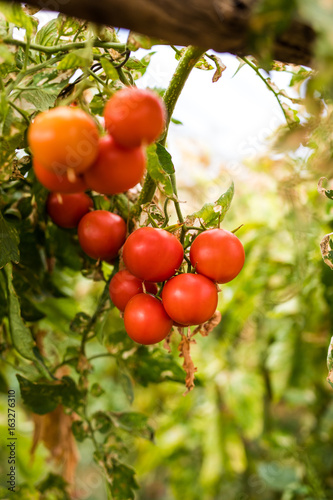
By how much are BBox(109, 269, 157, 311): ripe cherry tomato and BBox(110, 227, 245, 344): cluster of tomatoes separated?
0.08 feet

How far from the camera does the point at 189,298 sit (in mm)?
389

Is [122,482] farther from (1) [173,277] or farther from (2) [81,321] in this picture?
(1) [173,277]

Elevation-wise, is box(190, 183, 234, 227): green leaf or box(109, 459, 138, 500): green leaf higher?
box(190, 183, 234, 227): green leaf

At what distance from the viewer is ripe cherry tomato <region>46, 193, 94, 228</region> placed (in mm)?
512

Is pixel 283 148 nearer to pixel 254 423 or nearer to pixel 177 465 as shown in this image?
pixel 254 423

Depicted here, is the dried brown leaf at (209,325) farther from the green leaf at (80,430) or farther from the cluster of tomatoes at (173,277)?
the green leaf at (80,430)

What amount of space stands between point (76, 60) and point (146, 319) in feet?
0.74

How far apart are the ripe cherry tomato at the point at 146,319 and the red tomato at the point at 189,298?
0.01 metres

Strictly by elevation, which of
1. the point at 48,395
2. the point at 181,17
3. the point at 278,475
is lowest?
the point at 278,475

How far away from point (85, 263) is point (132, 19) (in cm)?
38

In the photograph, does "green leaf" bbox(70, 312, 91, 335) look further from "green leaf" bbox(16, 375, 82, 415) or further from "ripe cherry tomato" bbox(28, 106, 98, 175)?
"ripe cherry tomato" bbox(28, 106, 98, 175)

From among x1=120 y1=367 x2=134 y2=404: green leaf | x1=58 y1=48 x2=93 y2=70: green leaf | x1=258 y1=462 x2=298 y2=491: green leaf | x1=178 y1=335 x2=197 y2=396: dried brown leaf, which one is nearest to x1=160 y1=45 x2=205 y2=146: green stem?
x1=58 y1=48 x2=93 y2=70: green leaf

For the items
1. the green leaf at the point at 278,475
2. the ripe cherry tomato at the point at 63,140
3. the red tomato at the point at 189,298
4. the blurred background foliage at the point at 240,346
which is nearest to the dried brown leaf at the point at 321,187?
the blurred background foliage at the point at 240,346

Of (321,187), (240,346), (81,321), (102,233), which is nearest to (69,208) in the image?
(102,233)
